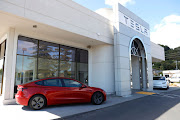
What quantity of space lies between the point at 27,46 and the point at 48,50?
139 centimetres

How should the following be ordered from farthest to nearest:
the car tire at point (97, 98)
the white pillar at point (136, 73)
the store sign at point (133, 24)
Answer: the white pillar at point (136, 73) < the store sign at point (133, 24) < the car tire at point (97, 98)

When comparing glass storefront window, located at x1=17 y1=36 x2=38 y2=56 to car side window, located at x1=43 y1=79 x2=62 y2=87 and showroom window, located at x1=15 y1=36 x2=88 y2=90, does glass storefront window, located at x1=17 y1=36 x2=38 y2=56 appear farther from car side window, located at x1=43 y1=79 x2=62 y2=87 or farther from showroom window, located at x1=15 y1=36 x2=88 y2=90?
car side window, located at x1=43 y1=79 x2=62 y2=87

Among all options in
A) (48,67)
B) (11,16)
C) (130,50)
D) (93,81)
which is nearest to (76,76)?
(93,81)

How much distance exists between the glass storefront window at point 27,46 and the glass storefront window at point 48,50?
35 cm

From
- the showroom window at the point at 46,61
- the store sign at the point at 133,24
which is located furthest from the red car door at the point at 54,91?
the store sign at the point at 133,24

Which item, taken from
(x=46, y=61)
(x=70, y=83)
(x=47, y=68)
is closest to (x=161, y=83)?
(x=70, y=83)

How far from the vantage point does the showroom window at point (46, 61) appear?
306 inches

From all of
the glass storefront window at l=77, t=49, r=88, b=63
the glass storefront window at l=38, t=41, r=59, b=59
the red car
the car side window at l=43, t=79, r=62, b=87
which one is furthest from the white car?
the car side window at l=43, t=79, r=62, b=87

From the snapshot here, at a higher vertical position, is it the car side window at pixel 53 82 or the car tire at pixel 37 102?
the car side window at pixel 53 82

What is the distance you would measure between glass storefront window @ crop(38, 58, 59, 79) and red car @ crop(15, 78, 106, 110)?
2.65 metres

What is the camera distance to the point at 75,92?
634 centimetres

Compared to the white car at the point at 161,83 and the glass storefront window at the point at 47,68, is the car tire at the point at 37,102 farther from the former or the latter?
the white car at the point at 161,83

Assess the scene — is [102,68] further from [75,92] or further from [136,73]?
[136,73]

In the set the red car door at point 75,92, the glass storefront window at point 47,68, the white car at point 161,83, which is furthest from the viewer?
the white car at point 161,83
